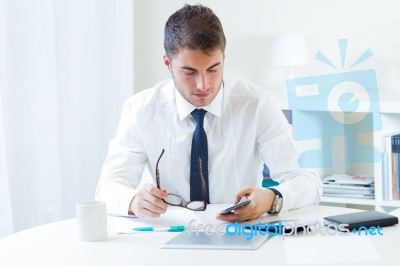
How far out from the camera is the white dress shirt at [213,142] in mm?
2256

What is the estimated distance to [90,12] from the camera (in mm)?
3426

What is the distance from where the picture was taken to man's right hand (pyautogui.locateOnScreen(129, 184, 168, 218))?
185 centimetres

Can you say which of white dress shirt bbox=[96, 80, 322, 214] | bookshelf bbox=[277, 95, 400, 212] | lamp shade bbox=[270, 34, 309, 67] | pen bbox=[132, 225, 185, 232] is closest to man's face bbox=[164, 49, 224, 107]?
white dress shirt bbox=[96, 80, 322, 214]

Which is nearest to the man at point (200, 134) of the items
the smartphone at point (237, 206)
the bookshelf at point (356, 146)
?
the smartphone at point (237, 206)

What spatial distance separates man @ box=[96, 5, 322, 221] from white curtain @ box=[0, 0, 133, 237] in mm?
762

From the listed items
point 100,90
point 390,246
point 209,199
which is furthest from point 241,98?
point 100,90

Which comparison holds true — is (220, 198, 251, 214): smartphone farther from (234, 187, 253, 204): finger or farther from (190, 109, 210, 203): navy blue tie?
(190, 109, 210, 203): navy blue tie

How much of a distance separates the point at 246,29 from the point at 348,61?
612mm

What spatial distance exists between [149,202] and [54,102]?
138 cm

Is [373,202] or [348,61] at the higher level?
[348,61]

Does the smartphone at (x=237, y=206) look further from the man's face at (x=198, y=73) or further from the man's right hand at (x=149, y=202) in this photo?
the man's face at (x=198, y=73)

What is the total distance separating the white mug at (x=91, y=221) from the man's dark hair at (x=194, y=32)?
23.6 inches

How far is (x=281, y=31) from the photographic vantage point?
3.71m

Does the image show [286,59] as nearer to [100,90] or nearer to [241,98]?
[100,90]
